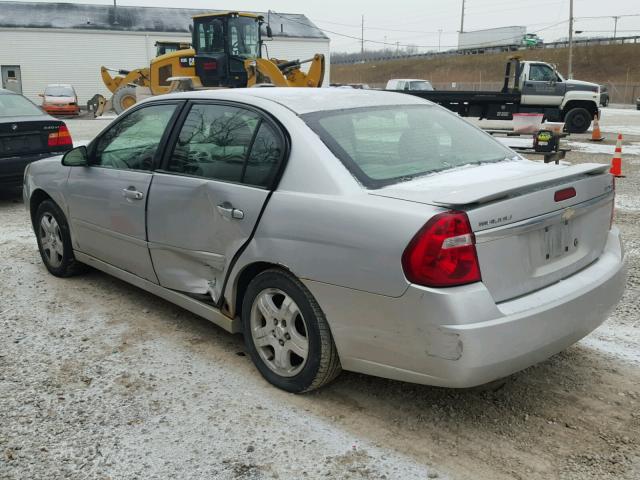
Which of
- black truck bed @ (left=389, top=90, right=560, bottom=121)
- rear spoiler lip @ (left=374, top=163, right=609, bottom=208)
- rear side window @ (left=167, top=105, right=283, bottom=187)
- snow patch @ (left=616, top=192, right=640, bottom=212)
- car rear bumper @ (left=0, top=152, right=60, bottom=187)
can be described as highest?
black truck bed @ (left=389, top=90, right=560, bottom=121)

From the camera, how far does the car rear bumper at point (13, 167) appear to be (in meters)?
8.02

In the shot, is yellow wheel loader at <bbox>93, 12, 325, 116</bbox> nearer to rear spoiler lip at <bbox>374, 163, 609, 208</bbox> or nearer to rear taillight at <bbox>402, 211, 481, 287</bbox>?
rear spoiler lip at <bbox>374, 163, 609, 208</bbox>

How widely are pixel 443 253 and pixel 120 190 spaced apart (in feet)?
8.24

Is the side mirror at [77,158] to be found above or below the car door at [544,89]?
below

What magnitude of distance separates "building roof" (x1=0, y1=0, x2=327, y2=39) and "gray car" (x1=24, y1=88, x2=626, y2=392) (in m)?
40.3

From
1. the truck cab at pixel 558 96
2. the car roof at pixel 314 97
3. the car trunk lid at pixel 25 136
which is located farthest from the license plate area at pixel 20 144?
the truck cab at pixel 558 96

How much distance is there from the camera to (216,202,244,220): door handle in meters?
3.36

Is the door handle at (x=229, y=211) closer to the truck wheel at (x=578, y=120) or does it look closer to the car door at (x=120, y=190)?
the car door at (x=120, y=190)

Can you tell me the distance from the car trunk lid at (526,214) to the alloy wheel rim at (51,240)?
3285 mm

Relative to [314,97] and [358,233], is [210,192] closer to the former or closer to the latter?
[314,97]

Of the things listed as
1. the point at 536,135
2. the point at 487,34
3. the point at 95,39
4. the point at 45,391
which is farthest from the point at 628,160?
the point at 487,34

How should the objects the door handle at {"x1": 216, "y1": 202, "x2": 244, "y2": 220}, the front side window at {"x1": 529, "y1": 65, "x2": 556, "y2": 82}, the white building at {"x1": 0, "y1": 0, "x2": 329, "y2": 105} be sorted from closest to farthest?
the door handle at {"x1": 216, "y1": 202, "x2": 244, "y2": 220} < the front side window at {"x1": 529, "y1": 65, "x2": 556, "y2": 82} < the white building at {"x1": 0, "y1": 0, "x2": 329, "y2": 105}

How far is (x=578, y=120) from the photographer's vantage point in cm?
2136

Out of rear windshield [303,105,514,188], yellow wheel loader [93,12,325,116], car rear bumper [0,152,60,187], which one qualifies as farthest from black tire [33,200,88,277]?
yellow wheel loader [93,12,325,116]
